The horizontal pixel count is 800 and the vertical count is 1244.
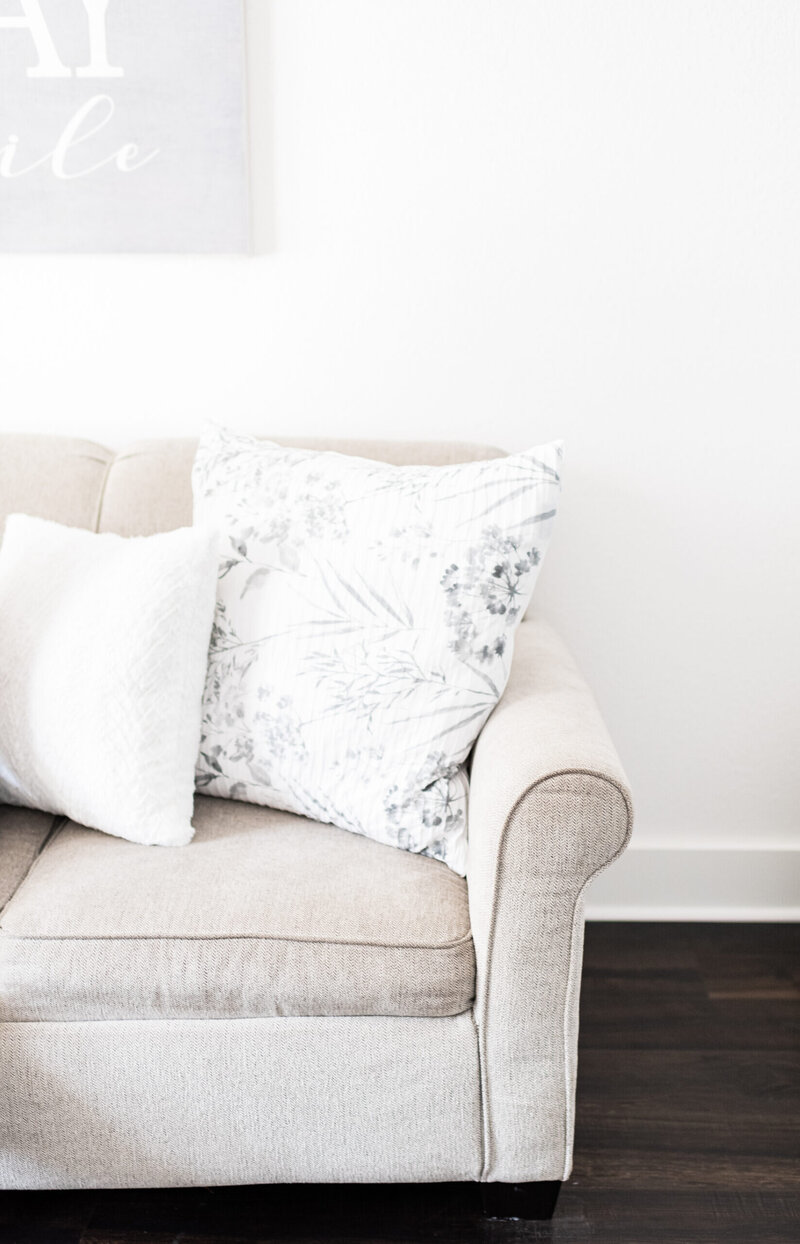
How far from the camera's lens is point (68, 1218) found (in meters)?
1.32

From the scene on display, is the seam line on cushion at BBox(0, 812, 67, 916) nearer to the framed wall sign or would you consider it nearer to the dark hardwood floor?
A: the dark hardwood floor

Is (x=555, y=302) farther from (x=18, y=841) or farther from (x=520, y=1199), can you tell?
(x=520, y=1199)

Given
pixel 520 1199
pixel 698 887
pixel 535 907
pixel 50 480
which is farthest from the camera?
pixel 698 887

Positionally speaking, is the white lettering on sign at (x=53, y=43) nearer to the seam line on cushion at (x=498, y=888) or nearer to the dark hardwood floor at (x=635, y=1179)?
the seam line on cushion at (x=498, y=888)

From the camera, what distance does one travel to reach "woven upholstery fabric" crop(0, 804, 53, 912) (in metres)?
1.32

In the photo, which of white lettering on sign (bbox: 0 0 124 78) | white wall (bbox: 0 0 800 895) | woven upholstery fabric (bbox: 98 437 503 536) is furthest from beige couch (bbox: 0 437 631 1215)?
white lettering on sign (bbox: 0 0 124 78)

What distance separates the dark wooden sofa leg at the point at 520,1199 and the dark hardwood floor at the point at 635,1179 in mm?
16

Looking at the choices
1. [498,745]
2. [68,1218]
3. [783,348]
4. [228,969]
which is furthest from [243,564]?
[783,348]

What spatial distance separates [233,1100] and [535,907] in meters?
0.44

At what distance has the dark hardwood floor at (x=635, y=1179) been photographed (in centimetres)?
130

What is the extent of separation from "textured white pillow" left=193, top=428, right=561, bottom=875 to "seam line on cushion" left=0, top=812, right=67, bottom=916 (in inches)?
8.4

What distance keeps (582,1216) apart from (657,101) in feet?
5.64

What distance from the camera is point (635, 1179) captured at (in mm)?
1377

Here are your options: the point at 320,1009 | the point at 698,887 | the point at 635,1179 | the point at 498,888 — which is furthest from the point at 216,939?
the point at 698,887
